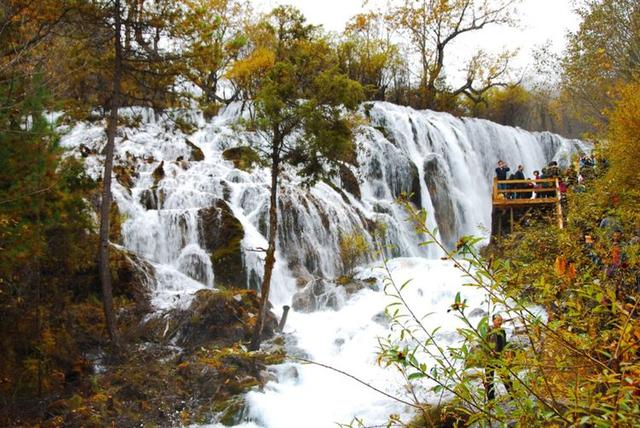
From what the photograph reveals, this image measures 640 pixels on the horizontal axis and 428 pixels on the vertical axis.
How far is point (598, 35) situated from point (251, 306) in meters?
14.9

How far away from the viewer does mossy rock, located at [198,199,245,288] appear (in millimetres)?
13570

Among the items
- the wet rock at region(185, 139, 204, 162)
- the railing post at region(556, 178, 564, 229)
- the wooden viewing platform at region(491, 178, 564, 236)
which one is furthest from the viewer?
the wet rock at region(185, 139, 204, 162)

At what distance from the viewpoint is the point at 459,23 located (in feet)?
112

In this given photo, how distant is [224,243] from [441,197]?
11.7 meters

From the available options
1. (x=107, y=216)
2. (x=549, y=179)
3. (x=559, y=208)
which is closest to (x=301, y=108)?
(x=107, y=216)

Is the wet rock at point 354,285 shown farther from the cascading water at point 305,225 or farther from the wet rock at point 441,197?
the wet rock at point 441,197

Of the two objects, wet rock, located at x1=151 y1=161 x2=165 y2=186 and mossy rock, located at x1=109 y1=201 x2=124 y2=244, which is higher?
wet rock, located at x1=151 y1=161 x2=165 y2=186

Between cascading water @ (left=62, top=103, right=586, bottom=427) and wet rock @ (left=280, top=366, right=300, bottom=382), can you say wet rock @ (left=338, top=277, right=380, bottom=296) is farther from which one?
wet rock @ (left=280, top=366, right=300, bottom=382)

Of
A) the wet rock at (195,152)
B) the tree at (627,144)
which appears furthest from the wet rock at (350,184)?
the tree at (627,144)

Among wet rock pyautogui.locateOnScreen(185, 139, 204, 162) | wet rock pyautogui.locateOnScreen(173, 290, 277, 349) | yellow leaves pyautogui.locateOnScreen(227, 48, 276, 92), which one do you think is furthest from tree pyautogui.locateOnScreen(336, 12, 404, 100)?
wet rock pyautogui.locateOnScreen(173, 290, 277, 349)

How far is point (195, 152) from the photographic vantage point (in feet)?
62.1

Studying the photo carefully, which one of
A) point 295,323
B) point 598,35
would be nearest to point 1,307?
point 295,323

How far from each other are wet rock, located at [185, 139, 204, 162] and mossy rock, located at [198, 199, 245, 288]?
4.66 meters

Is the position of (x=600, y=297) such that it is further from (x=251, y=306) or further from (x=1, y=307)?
(x=251, y=306)
